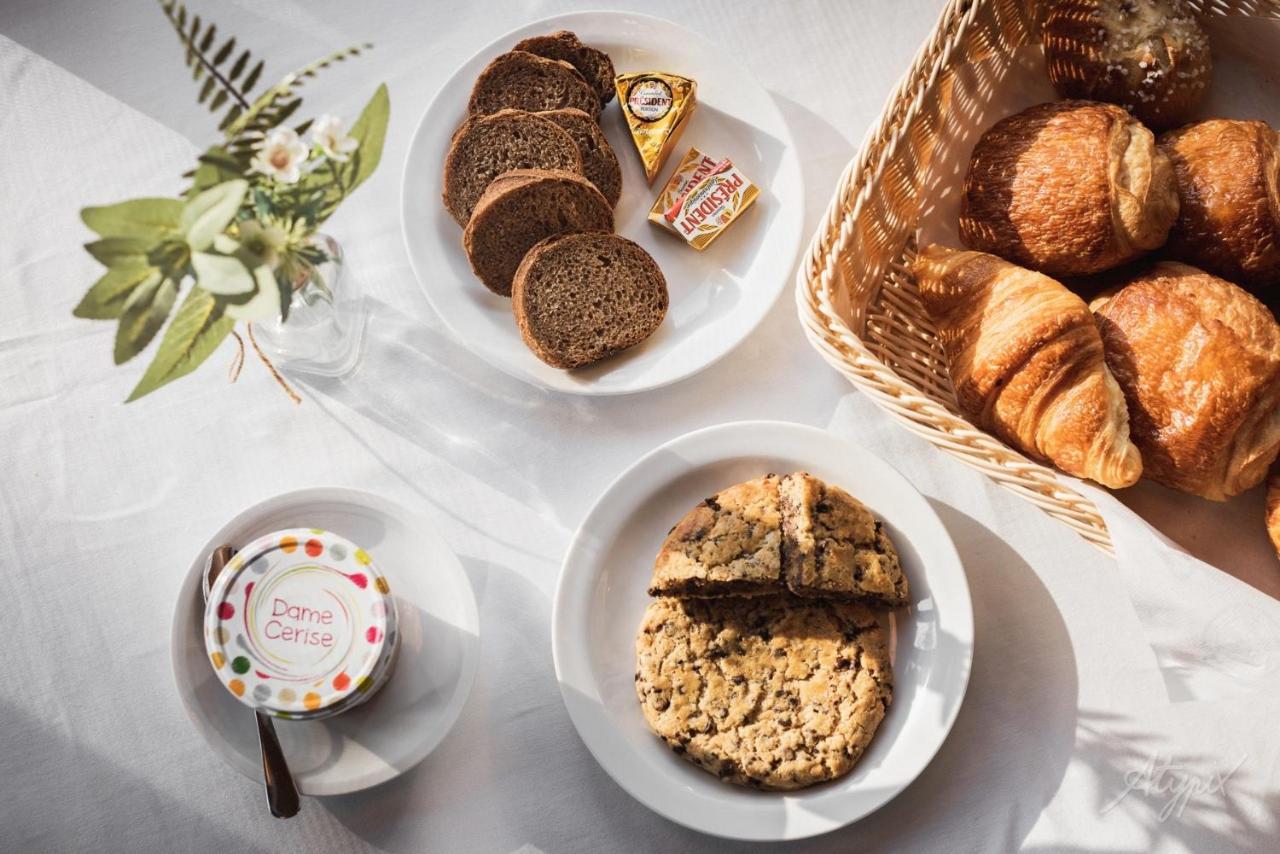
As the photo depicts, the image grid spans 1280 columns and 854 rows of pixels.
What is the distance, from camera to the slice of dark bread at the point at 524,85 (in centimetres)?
139

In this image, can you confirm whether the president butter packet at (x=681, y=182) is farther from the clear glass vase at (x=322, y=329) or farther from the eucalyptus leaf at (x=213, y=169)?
the eucalyptus leaf at (x=213, y=169)

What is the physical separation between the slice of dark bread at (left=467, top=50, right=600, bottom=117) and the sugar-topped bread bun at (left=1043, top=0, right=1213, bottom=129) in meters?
0.68

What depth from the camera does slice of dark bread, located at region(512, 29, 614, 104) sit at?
140cm

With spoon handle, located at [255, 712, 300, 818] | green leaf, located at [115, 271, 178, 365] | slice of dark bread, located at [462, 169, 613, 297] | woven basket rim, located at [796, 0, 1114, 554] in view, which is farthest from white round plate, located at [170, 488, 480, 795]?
woven basket rim, located at [796, 0, 1114, 554]

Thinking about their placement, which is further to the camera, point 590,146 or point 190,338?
point 590,146

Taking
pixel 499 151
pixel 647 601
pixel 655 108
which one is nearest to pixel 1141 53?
pixel 655 108

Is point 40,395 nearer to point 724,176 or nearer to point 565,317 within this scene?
point 565,317

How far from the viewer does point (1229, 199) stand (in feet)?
4.05

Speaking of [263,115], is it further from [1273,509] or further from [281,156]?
[1273,509]

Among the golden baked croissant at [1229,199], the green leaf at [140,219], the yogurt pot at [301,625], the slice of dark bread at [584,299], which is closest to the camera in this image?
the green leaf at [140,219]

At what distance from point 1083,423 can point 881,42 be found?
2.37 ft

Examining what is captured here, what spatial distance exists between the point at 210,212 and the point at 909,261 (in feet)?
3.08

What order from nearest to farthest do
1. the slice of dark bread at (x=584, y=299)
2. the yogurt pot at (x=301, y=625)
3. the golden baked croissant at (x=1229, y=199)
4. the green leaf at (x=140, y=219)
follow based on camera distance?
the green leaf at (x=140, y=219)
the yogurt pot at (x=301, y=625)
the golden baked croissant at (x=1229, y=199)
the slice of dark bread at (x=584, y=299)

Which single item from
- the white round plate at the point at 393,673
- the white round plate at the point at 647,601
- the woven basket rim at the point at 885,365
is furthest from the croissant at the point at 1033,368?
the white round plate at the point at 393,673
